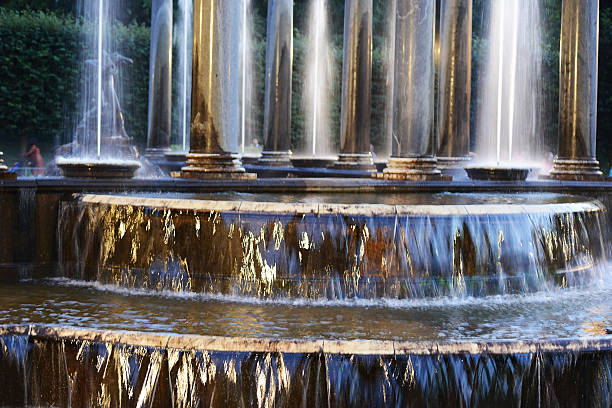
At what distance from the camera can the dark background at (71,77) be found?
59.5 m

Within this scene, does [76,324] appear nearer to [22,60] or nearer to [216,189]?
[216,189]

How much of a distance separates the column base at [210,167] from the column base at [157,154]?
16801mm

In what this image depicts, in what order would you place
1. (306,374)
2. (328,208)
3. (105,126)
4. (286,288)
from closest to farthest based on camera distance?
(306,374) < (286,288) < (328,208) < (105,126)

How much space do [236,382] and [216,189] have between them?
12590 millimetres

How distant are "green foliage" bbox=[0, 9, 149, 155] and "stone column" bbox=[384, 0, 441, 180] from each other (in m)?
34.0

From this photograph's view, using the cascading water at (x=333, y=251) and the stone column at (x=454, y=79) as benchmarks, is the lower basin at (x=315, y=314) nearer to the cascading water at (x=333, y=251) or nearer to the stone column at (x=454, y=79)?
the cascading water at (x=333, y=251)

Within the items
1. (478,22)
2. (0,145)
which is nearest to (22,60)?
(0,145)

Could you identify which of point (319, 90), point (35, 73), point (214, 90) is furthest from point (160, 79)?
point (319, 90)

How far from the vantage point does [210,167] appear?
2708 centimetres

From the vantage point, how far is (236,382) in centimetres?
1296

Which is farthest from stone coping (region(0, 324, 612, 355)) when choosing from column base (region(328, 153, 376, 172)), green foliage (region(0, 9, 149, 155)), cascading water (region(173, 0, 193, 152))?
green foliage (region(0, 9, 149, 155))

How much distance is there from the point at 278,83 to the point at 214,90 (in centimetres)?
1637

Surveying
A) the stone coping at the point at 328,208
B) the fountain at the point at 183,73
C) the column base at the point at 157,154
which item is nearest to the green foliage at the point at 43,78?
the fountain at the point at 183,73

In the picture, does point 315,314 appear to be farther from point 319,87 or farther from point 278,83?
point 319,87
